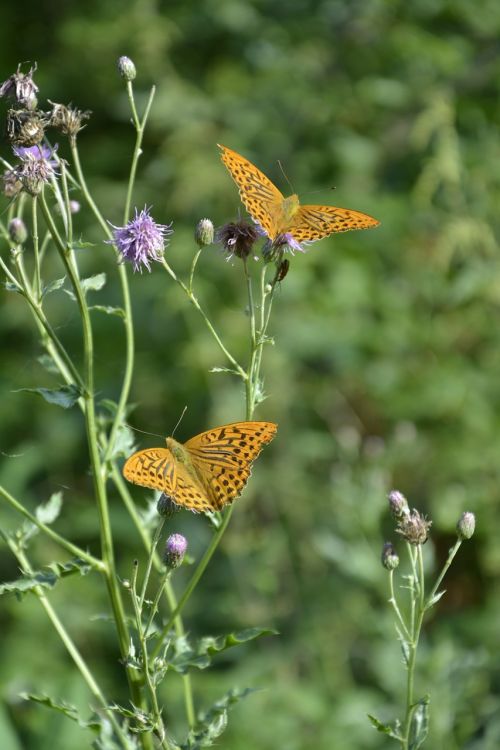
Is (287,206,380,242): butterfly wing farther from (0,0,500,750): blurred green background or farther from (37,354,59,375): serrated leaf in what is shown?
(0,0,500,750): blurred green background

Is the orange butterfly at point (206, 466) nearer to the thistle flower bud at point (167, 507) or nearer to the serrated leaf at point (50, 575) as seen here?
the thistle flower bud at point (167, 507)

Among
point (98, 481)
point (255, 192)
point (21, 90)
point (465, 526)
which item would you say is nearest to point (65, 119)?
point (21, 90)

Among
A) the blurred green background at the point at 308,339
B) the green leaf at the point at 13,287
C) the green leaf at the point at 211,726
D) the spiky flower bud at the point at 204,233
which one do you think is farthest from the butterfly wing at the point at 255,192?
the blurred green background at the point at 308,339

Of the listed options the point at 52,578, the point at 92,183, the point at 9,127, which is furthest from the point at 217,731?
the point at 92,183

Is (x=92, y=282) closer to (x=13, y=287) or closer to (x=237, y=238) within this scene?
(x=13, y=287)

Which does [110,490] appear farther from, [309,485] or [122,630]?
[122,630]

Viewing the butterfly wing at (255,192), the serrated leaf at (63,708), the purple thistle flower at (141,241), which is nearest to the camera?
the serrated leaf at (63,708)
